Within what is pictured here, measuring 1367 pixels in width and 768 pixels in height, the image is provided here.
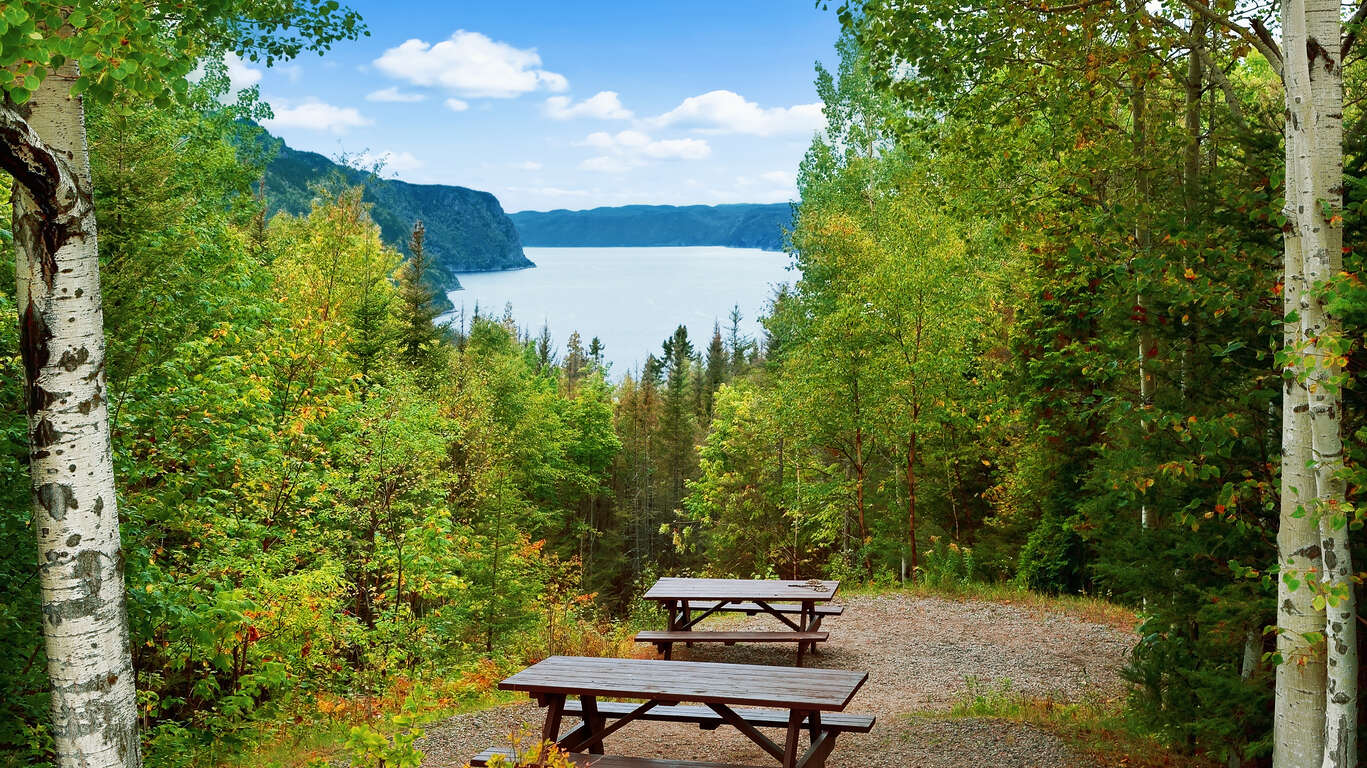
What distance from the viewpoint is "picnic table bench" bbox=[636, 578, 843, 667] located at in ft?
28.3

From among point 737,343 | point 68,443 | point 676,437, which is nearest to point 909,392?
point 68,443

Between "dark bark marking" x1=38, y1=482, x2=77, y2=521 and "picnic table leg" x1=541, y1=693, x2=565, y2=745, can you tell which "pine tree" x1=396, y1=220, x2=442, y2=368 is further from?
"dark bark marking" x1=38, y1=482, x2=77, y2=521

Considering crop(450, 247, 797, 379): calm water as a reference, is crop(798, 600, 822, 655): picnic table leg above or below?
below

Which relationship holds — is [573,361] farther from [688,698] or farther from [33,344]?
[33,344]

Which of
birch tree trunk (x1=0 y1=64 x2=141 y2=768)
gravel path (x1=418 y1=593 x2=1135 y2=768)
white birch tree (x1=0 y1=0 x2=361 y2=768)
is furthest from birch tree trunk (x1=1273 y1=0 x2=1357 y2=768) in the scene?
birch tree trunk (x1=0 y1=64 x2=141 y2=768)

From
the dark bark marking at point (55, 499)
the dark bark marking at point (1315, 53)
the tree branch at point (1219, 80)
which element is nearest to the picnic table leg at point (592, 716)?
the dark bark marking at point (55, 499)

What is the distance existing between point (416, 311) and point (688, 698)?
23738mm

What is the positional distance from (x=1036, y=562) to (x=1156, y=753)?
918 centimetres

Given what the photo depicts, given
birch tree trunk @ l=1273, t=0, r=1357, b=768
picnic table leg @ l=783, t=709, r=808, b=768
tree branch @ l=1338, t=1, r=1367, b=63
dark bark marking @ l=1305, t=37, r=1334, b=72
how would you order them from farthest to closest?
picnic table leg @ l=783, t=709, r=808, b=768, tree branch @ l=1338, t=1, r=1367, b=63, dark bark marking @ l=1305, t=37, r=1334, b=72, birch tree trunk @ l=1273, t=0, r=1357, b=768

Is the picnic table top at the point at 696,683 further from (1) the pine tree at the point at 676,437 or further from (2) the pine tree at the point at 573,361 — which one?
(2) the pine tree at the point at 573,361

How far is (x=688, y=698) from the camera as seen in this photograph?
4.97 metres

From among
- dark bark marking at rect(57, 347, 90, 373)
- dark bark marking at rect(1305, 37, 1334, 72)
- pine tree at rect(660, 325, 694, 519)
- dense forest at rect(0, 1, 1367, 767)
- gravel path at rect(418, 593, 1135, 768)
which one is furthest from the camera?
pine tree at rect(660, 325, 694, 519)

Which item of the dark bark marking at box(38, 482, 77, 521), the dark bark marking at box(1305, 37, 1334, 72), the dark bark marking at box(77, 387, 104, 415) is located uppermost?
the dark bark marking at box(1305, 37, 1334, 72)

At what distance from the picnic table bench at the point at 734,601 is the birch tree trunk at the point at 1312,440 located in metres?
4.88
